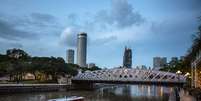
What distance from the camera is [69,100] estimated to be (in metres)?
45.6

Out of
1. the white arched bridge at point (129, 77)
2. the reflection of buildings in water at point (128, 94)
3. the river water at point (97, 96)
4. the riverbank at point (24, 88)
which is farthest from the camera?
the white arched bridge at point (129, 77)

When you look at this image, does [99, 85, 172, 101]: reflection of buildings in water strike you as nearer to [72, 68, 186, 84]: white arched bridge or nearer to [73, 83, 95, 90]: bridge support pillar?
[72, 68, 186, 84]: white arched bridge

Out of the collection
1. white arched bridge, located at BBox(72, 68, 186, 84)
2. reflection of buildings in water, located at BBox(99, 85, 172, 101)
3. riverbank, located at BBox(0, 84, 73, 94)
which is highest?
white arched bridge, located at BBox(72, 68, 186, 84)

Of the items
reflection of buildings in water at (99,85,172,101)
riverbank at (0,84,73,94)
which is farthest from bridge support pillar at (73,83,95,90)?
riverbank at (0,84,73,94)

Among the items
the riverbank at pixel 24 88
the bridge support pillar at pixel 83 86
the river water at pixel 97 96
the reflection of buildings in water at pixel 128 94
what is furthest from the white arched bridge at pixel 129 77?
the riverbank at pixel 24 88

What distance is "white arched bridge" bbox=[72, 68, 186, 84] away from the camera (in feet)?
365

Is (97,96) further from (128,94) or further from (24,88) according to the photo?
(24,88)

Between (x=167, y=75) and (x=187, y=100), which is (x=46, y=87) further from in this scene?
(x=187, y=100)

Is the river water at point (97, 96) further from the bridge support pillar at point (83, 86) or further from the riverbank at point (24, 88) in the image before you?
the bridge support pillar at point (83, 86)

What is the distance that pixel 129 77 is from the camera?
12581 cm

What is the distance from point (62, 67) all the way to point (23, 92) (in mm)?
40973

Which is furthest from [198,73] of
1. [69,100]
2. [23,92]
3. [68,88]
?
[68,88]

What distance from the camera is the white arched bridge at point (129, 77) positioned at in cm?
11118

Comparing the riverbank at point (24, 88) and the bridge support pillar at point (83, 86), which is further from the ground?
the riverbank at point (24, 88)
